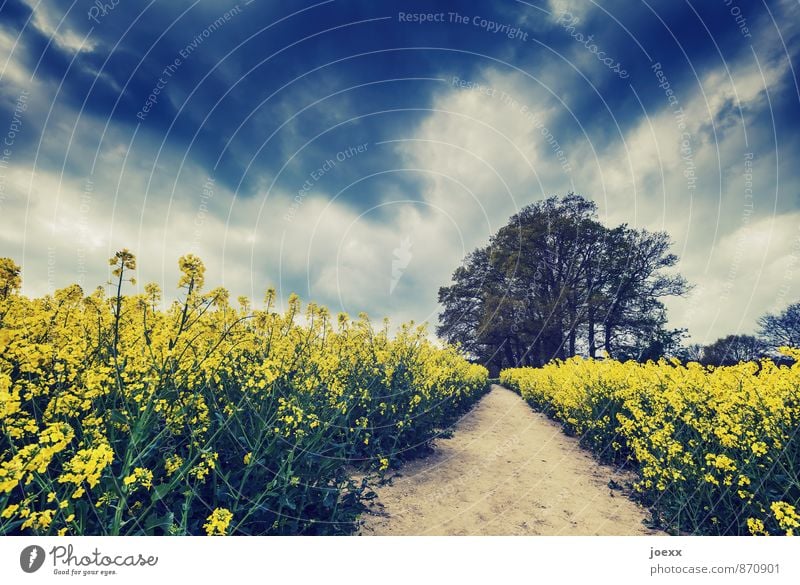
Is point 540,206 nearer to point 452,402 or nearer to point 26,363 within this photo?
point 452,402

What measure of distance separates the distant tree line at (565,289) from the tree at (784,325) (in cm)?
1348

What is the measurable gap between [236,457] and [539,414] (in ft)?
40.9

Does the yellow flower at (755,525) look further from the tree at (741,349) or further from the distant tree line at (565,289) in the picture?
the distant tree line at (565,289)

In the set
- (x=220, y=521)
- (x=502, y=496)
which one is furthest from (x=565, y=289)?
(x=220, y=521)

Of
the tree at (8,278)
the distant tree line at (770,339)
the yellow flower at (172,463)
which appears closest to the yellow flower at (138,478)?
the yellow flower at (172,463)

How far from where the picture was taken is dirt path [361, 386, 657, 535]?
371cm

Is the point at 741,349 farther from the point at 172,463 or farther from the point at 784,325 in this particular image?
the point at 172,463

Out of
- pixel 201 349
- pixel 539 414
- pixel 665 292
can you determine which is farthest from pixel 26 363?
pixel 665 292

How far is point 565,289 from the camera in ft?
73.8

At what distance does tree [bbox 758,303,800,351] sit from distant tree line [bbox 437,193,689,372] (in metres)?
13.5

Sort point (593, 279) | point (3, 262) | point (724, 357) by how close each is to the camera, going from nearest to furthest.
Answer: point (3, 262) → point (724, 357) → point (593, 279)

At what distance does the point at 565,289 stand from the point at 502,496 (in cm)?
2038

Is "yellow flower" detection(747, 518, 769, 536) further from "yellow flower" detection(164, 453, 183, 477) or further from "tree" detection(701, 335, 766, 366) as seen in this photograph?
"yellow flower" detection(164, 453, 183, 477)
